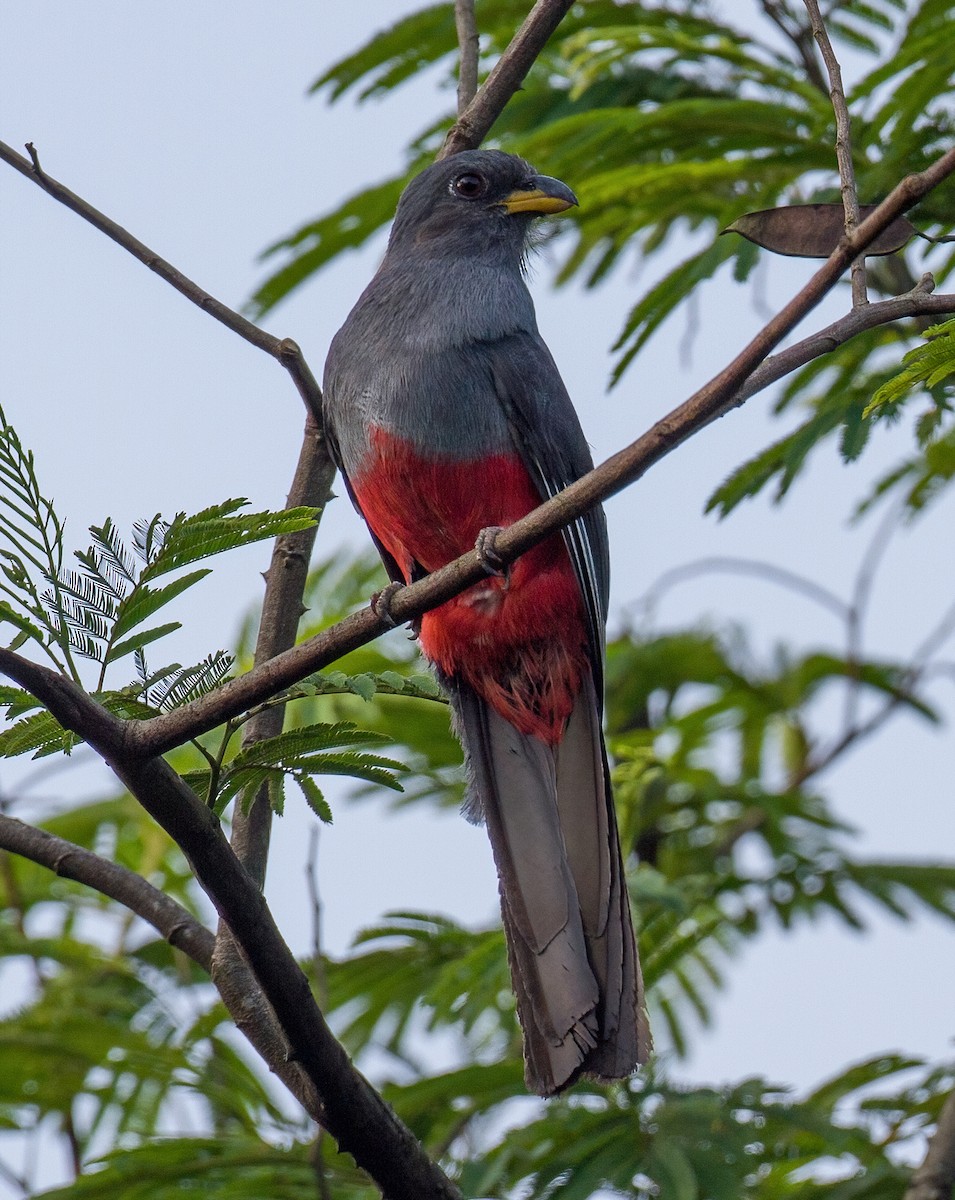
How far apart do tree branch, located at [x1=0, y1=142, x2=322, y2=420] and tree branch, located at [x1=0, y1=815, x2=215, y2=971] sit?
1.17 m

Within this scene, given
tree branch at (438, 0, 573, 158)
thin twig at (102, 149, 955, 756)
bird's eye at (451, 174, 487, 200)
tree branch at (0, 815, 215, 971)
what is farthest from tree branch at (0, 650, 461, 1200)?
bird's eye at (451, 174, 487, 200)

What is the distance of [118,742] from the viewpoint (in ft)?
7.57

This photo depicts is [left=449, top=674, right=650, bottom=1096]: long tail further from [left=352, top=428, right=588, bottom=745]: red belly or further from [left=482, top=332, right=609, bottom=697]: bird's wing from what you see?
[left=482, top=332, right=609, bottom=697]: bird's wing

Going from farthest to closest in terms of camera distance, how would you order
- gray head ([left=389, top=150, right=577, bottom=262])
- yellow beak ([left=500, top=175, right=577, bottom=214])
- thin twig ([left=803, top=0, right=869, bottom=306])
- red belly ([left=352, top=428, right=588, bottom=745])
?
gray head ([left=389, top=150, right=577, bottom=262])
yellow beak ([left=500, top=175, right=577, bottom=214])
red belly ([left=352, top=428, right=588, bottom=745])
thin twig ([left=803, top=0, right=869, bottom=306])

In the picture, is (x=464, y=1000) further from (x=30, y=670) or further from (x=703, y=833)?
(x=30, y=670)

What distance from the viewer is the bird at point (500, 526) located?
3799 mm

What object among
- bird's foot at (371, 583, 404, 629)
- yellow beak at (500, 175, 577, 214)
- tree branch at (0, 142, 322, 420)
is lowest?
bird's foot at (371, 583, 404, 629)

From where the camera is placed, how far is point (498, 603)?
4.10m

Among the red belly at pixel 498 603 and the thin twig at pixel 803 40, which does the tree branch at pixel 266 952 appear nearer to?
the red belly at pixel 498 603

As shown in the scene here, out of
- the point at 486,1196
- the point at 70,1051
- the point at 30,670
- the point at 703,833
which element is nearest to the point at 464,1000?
the point at 486,1196

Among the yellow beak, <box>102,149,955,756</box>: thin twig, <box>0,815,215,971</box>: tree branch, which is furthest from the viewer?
the yellow beak

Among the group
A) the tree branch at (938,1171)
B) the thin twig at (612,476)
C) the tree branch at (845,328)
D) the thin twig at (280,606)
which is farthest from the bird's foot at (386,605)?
the tree branch at (938,1171)

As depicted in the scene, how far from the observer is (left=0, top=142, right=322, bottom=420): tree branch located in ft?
11.1

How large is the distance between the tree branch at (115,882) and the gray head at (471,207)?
88.0 inches
